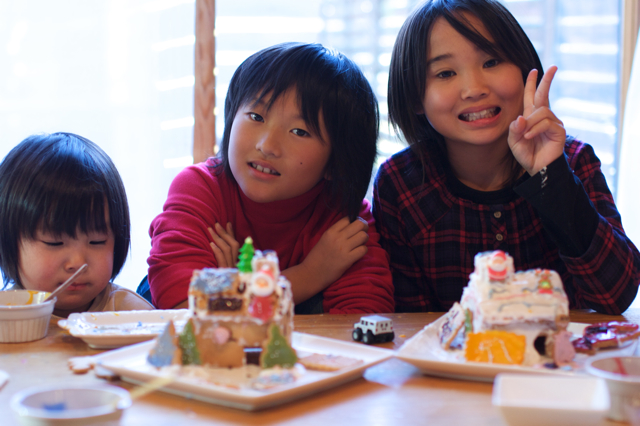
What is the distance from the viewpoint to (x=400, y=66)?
1493mm

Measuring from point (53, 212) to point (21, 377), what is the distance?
53 centimetres

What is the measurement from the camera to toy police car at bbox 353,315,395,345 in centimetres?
94

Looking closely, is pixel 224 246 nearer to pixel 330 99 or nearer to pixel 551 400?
pixel 330 99

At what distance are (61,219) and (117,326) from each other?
34 cm

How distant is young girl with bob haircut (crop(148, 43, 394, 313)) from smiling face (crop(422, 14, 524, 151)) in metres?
0.18

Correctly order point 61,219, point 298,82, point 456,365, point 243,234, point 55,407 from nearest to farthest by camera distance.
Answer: point 55,407 → point 456,365 → point 61,219 → point 298,82 → point 243,234

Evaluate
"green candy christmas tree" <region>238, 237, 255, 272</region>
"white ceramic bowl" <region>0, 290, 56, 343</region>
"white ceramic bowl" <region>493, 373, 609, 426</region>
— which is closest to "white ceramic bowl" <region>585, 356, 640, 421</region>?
"white ceramic bowl" <region>493, 373, 609, 426</region>

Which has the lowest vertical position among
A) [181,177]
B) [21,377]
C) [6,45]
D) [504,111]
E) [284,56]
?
[21,377]

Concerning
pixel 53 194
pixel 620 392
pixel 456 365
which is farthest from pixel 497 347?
pixel 53 194

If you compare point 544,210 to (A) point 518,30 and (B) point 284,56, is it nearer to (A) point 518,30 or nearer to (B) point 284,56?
(A) point 518,30

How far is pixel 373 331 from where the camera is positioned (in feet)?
3.08

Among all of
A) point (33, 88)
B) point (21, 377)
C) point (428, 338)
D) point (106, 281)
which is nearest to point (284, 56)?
point (106, 281)

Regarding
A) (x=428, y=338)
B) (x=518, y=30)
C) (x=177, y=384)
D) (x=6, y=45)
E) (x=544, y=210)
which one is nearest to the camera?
(x=177, y=384)

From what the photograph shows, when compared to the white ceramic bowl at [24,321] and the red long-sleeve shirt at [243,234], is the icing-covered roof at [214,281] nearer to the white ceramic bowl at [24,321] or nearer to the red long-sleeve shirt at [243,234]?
the white ceramic bowl at [24,321]
